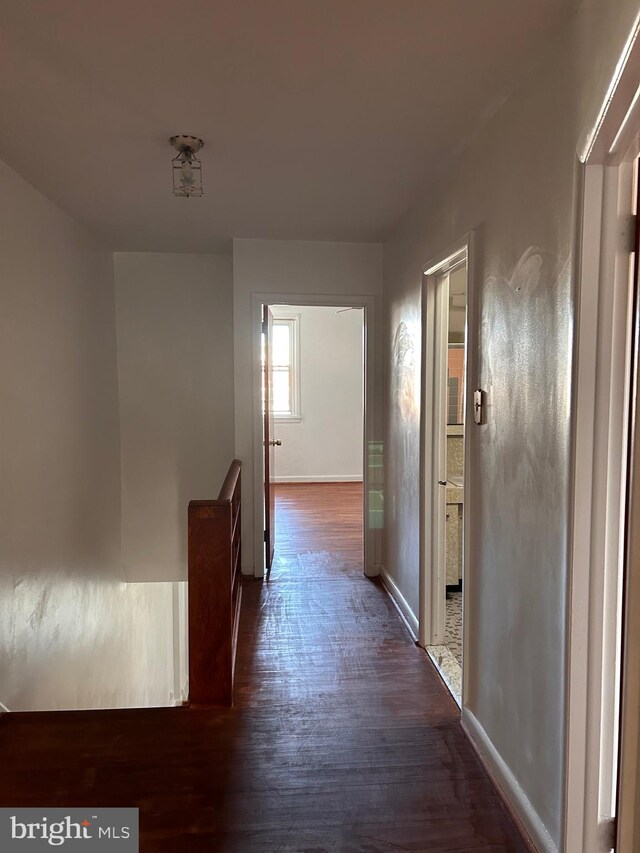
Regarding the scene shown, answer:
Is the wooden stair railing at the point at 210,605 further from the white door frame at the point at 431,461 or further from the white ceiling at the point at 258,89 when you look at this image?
the white ceiling at the point at 258,89

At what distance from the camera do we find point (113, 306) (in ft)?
14.0

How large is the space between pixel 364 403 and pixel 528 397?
229 cm

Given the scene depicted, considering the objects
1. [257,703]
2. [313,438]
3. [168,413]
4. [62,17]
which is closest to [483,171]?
[62,17]

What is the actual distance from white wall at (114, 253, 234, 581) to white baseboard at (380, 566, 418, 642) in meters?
→ 1.53

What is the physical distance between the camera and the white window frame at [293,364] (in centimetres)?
740

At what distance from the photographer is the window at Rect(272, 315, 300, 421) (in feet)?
24.3

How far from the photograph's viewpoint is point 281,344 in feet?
24.5

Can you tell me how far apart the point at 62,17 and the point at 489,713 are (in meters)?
2.56

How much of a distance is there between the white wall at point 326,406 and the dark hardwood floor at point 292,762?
4.63 m

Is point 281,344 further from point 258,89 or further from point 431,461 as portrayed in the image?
point 258,89

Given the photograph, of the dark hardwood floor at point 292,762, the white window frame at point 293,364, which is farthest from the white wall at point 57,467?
the white window frame at point 293,364

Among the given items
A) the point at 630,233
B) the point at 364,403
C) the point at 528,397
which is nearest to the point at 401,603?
the point at 364,403

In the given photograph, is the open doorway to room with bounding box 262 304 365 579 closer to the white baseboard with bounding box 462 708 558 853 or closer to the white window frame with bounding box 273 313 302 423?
the white window frame with bounding box 273 313 302 423

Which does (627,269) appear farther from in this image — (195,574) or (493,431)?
(195,574)
